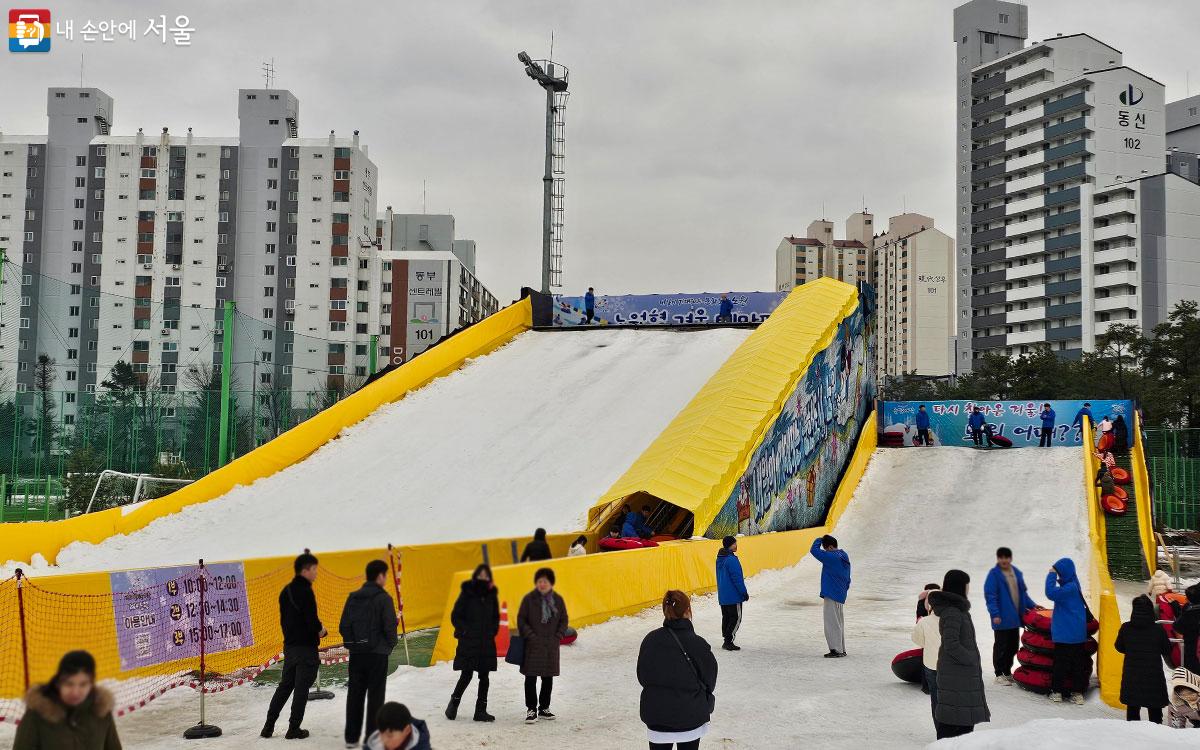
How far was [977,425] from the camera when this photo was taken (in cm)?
2848

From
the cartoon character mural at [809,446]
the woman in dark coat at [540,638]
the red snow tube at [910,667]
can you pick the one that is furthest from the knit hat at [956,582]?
the cartoon character mural at [809,446]

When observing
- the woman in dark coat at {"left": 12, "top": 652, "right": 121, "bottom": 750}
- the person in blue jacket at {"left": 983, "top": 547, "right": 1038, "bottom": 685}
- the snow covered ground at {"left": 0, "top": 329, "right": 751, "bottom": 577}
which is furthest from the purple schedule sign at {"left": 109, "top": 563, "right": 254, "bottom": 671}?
the person in blue jacket at {"left": 983, "top": 547, "right": 1038, "bottom": 685}

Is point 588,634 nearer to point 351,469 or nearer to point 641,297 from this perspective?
point 351,469

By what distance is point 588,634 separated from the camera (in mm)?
12312

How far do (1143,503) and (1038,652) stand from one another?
14257mm

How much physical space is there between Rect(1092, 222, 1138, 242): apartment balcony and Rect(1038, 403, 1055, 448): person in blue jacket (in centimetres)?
5836

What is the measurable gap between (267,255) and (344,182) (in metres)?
8.75

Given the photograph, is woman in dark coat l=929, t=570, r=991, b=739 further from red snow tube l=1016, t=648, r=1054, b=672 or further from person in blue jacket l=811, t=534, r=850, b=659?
person in blue jacket l=811, t=534, r=850, b=659

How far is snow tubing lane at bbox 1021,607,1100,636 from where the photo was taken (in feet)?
31.5

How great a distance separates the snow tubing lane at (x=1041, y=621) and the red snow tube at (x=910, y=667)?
1.05 metres

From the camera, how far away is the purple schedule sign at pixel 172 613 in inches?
349

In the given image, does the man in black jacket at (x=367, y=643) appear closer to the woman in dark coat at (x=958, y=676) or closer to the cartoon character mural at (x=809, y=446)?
the woman in dark coat at (x=958, y=676)

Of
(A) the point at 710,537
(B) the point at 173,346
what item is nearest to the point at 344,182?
(B) the point at 173,346

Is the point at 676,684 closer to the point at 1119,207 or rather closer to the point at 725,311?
the point at 725,311
